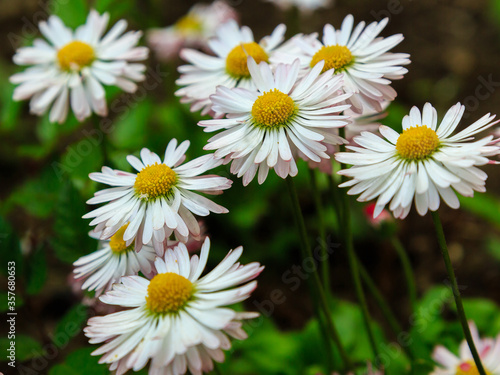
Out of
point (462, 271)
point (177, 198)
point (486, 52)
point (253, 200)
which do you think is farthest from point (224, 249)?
point (486, 52)

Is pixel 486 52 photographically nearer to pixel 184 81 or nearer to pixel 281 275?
pixel 281 275

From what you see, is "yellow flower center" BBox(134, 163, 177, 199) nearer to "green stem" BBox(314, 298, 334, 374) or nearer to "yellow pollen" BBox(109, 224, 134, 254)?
"yellow pollen" BBox(109, 224, 134, 254)

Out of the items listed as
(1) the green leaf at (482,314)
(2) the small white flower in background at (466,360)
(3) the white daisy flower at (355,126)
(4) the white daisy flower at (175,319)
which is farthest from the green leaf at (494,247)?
(4) the white daisy flower at (175,319)

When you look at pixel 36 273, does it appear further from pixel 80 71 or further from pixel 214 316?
pixel 214 316

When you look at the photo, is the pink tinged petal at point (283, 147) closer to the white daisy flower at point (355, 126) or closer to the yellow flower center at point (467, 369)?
the white daisy flower at point (355, 126)

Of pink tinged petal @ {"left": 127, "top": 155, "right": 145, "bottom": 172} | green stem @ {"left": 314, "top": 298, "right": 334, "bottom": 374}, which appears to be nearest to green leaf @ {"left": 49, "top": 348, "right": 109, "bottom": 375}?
pink tinged petal @ {"left": 127, "top": 155, "right": 145, "bottom": 172}

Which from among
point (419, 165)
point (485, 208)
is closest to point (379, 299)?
point (419, 165)
